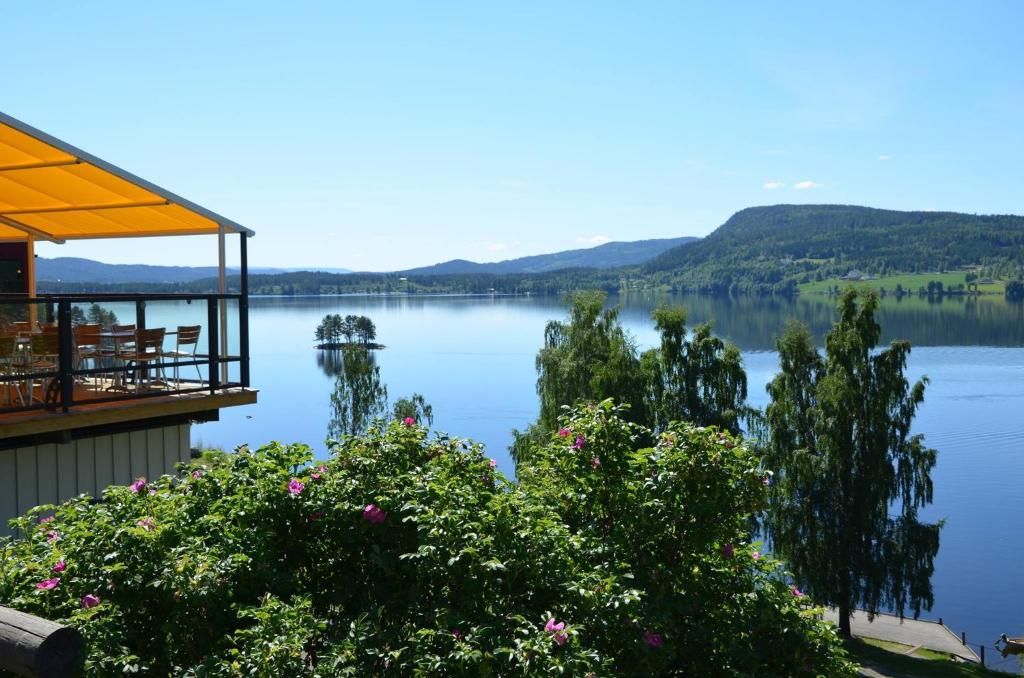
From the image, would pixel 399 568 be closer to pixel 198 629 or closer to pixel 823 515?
pixel 198 629

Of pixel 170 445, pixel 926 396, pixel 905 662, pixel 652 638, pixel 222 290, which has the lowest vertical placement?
pixel 905 662

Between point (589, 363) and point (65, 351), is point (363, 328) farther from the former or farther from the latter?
point (65, 351)

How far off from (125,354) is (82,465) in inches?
78.6

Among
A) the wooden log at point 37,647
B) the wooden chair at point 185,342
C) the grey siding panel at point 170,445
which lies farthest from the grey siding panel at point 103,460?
the wooden log at point 37,647

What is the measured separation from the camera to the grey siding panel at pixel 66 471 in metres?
7.81

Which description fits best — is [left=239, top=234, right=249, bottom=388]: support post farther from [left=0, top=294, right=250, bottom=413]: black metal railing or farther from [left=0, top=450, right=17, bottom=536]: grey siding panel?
[left=0, top=450, right=17, bottom=536]: grey siding panel

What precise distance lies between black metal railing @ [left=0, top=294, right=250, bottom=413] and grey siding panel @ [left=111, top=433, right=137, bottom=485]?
0.38m

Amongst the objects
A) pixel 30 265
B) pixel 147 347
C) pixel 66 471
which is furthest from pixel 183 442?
pixel 30 265

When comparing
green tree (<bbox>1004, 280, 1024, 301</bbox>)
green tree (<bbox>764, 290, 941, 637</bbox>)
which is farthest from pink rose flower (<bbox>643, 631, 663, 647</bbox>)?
green tree (<bbox>1004, 280, 1024, 301</bbox>)

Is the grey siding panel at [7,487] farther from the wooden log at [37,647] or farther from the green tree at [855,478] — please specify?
the green tree at [855,478]

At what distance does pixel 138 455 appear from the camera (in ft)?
28.0

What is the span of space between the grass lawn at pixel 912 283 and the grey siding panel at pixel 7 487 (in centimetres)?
18676

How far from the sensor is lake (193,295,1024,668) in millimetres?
44250

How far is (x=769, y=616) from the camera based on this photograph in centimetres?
514
